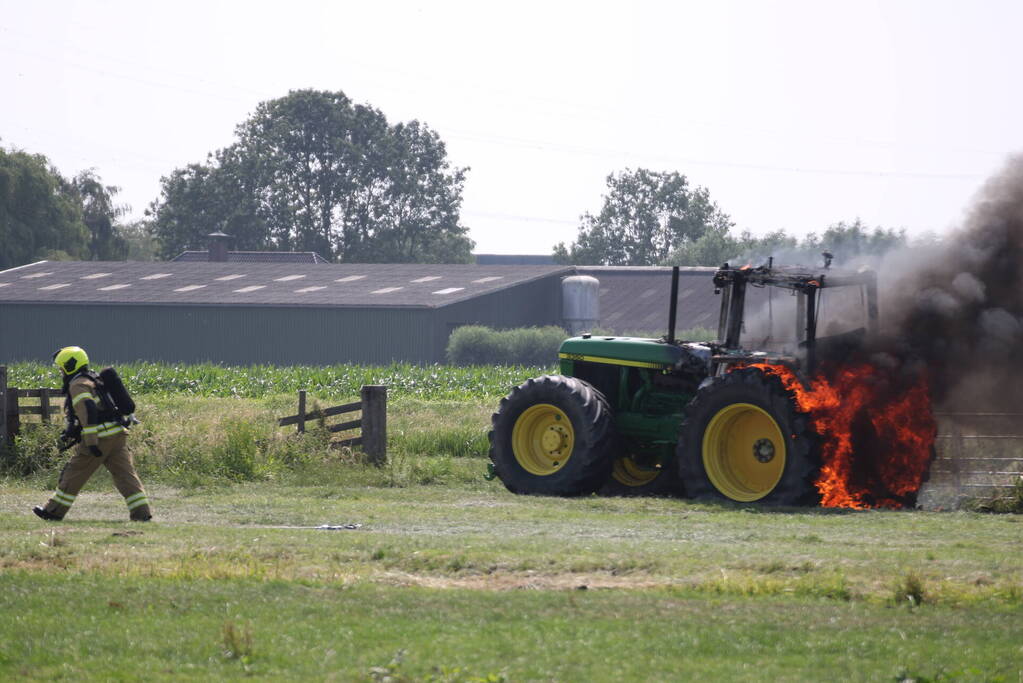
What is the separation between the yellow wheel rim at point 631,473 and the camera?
18531 millimetres

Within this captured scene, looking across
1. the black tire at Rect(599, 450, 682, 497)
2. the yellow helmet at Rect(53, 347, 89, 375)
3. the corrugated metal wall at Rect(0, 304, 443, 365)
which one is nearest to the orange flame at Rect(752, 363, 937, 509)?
the black tire at Rect(599, 450, 682, 497)

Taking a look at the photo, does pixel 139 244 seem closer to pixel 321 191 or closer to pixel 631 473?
pixel 321 191

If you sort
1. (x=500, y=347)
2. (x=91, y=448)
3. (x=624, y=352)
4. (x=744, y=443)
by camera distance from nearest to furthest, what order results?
(x=91, y=448) < (x=744, y=443) < (x=624, y=352) < (x=500, y=347)

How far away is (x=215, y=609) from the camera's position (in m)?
9.89

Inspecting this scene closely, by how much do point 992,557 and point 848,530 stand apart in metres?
2.05

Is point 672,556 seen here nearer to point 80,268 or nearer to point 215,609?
point 215,609

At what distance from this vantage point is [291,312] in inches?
2344

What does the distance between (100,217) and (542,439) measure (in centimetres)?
9365

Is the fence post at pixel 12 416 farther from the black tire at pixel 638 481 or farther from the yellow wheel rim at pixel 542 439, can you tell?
the black tire at pixel 638 481

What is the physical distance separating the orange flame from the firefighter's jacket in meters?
7.28

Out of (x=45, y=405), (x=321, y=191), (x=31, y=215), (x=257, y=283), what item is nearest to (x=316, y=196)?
(x=321, y=191)

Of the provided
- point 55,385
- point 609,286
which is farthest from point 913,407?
point 609,286

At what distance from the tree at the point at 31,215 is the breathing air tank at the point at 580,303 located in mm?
38915

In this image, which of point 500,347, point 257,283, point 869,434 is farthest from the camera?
point 257,283
